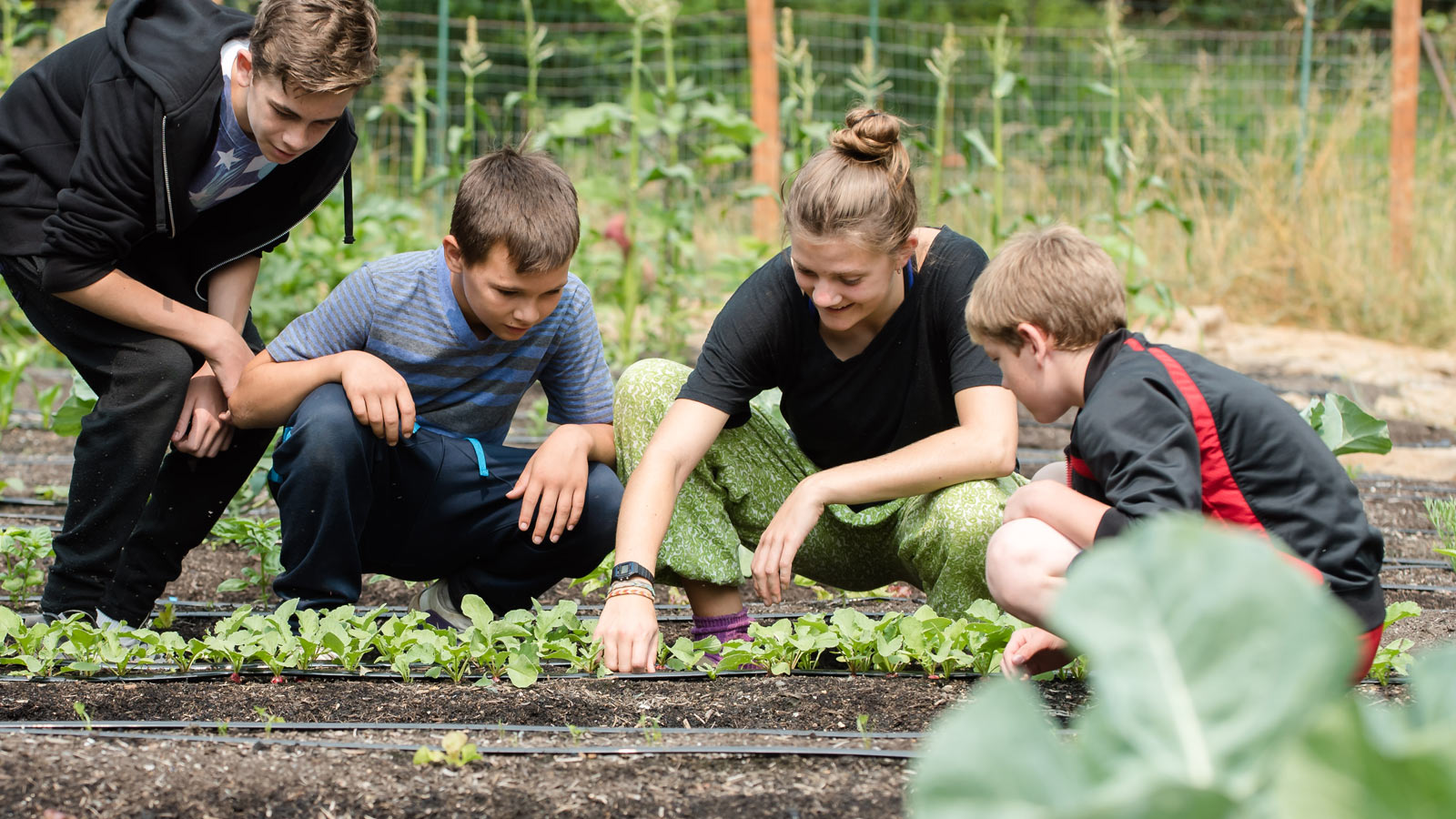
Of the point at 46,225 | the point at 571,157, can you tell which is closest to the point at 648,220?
the point at 571,157

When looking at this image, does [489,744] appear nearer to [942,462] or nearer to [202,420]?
[942,462]

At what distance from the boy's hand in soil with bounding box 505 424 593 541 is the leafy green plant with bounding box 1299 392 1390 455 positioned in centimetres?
152

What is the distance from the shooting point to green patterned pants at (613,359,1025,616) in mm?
2363

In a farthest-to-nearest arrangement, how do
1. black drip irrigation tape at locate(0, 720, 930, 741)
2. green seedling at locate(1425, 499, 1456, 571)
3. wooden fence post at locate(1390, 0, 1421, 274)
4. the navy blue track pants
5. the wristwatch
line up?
1. wooden fence post at locate(1390, 0, 1421, 274)
2. green seedling at locate(1425, 499, 1456, 571)
3. the navy blue track pants
4. the wristwatch
5. black drip irrigation tape at locate(0, 720, 930, 741)

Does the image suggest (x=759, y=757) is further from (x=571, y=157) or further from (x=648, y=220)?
(x=571, y=157)

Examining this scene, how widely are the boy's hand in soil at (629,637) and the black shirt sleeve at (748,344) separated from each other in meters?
0.46

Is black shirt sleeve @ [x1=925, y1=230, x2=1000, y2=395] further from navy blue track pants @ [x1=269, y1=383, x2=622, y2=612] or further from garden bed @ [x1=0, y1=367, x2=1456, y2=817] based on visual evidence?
navy blue track pants @ [x1=269, y1=383, x2=622, y2=612]

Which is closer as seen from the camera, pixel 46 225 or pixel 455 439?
pixel 46 225

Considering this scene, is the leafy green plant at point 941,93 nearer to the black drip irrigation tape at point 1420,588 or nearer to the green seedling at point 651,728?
the black drip irrigation tape at point 1420,588

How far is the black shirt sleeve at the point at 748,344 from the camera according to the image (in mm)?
2395

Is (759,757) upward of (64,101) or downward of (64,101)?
downward

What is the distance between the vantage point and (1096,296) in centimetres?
194

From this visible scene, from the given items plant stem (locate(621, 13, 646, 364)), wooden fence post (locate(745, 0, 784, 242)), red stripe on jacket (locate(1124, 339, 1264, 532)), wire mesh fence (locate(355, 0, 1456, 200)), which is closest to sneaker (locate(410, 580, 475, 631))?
red stripe on jacket (locate(1124, 339, 1264, 532))

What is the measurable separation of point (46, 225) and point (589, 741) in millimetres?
1388
